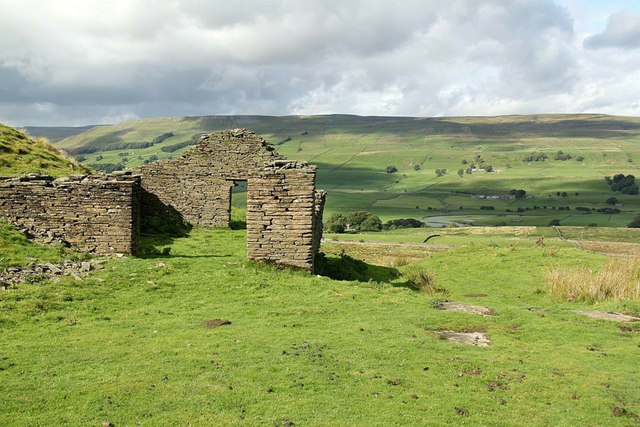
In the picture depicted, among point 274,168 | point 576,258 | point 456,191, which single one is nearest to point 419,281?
point 274,168

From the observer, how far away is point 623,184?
174 m

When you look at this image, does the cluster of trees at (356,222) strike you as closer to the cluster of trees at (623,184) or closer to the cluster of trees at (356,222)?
the cluster of trees at (356,222)

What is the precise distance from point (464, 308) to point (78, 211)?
13097 mm

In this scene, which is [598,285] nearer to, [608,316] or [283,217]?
[608,316]

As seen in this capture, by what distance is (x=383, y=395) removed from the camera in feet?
30.3

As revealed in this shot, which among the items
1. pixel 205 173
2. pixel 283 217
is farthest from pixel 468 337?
pixel 205 173

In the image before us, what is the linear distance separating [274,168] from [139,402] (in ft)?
39.2

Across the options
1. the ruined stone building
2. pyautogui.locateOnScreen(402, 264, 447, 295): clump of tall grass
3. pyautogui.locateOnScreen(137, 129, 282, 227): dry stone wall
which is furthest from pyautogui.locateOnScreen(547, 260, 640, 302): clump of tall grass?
pyautogui.locateOnScreen(137, 129, 282, 227): dry stone wall

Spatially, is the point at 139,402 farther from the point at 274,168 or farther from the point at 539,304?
the point at 539,304

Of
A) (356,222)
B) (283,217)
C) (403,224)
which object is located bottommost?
(403,224)

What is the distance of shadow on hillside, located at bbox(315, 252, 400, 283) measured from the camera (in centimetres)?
2219

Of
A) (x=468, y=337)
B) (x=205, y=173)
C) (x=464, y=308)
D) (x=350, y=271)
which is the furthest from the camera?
(x=205, y=173)

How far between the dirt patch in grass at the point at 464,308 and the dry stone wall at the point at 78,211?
A: 1063 centimetres

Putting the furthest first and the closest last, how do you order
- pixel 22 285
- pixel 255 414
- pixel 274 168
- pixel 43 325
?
pixel 274 168 → pixel 22 285 → pixel 43 325 → pixel 255 414
